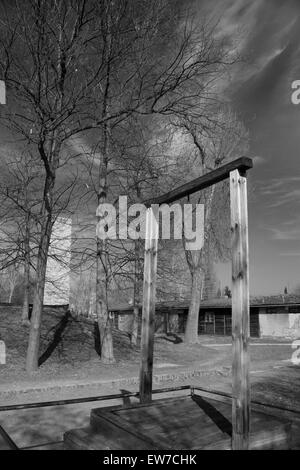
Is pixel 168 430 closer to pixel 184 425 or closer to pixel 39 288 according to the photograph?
pixel 184 425

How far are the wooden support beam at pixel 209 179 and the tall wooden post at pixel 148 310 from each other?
1.24 ft

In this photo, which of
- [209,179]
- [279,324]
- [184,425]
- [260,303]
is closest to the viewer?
[184,425]

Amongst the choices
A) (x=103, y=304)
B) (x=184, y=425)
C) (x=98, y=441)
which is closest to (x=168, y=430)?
(x=184, y=425)

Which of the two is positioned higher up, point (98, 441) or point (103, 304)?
point (103, 304)

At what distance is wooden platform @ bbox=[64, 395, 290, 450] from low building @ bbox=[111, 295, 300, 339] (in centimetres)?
3177

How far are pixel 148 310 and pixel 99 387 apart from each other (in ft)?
19.6

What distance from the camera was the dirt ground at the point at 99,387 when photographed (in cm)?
713

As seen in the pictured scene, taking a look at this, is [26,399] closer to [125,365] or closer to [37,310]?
[37,310]

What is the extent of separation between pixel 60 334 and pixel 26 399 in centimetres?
742

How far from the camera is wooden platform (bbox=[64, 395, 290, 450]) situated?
396cm

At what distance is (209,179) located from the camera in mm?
4992

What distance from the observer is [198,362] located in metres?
16.9
